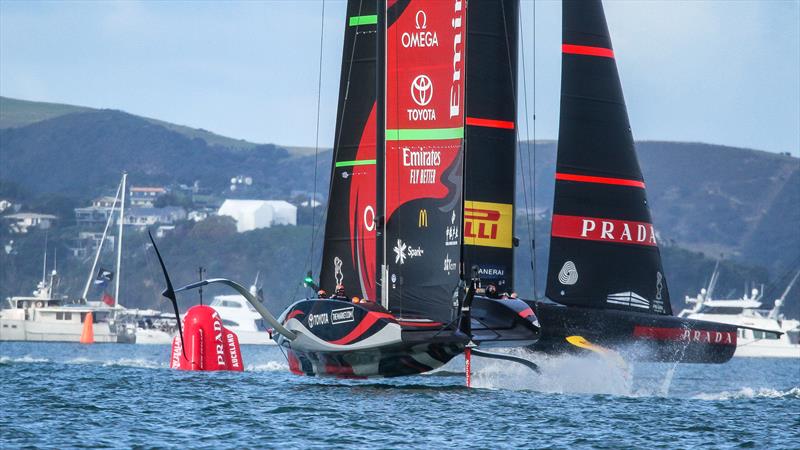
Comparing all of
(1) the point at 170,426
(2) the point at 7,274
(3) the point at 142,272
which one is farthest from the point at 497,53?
(2) the point at 7,274

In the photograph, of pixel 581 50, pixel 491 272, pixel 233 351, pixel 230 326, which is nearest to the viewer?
pixel 491 272

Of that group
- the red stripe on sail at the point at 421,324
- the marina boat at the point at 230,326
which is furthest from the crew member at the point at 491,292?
the marina boat at the point at 230,326

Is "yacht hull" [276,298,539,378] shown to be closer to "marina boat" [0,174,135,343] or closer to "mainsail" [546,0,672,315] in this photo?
"mainsail" [546,0,672,315]

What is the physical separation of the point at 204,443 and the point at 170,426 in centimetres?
187

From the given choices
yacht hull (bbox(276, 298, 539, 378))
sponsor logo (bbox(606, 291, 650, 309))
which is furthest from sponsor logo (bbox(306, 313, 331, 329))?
sponsor logo (bbox(606, 291, 650, 309))

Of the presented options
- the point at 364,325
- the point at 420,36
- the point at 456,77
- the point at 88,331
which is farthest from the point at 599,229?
the point at 88,331

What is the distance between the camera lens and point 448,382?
2997cm

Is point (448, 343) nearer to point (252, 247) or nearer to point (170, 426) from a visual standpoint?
point (170, 426)

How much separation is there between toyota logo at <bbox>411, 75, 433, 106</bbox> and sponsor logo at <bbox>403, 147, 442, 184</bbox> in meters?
0.86

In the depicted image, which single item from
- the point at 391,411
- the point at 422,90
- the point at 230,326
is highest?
the point at 422,90

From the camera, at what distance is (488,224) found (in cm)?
3141

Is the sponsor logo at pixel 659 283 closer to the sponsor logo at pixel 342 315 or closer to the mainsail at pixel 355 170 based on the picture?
the mainsail at pixel 355 170

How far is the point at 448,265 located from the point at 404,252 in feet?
3.13

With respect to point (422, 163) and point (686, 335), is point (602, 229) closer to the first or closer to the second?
point (686, 335)
